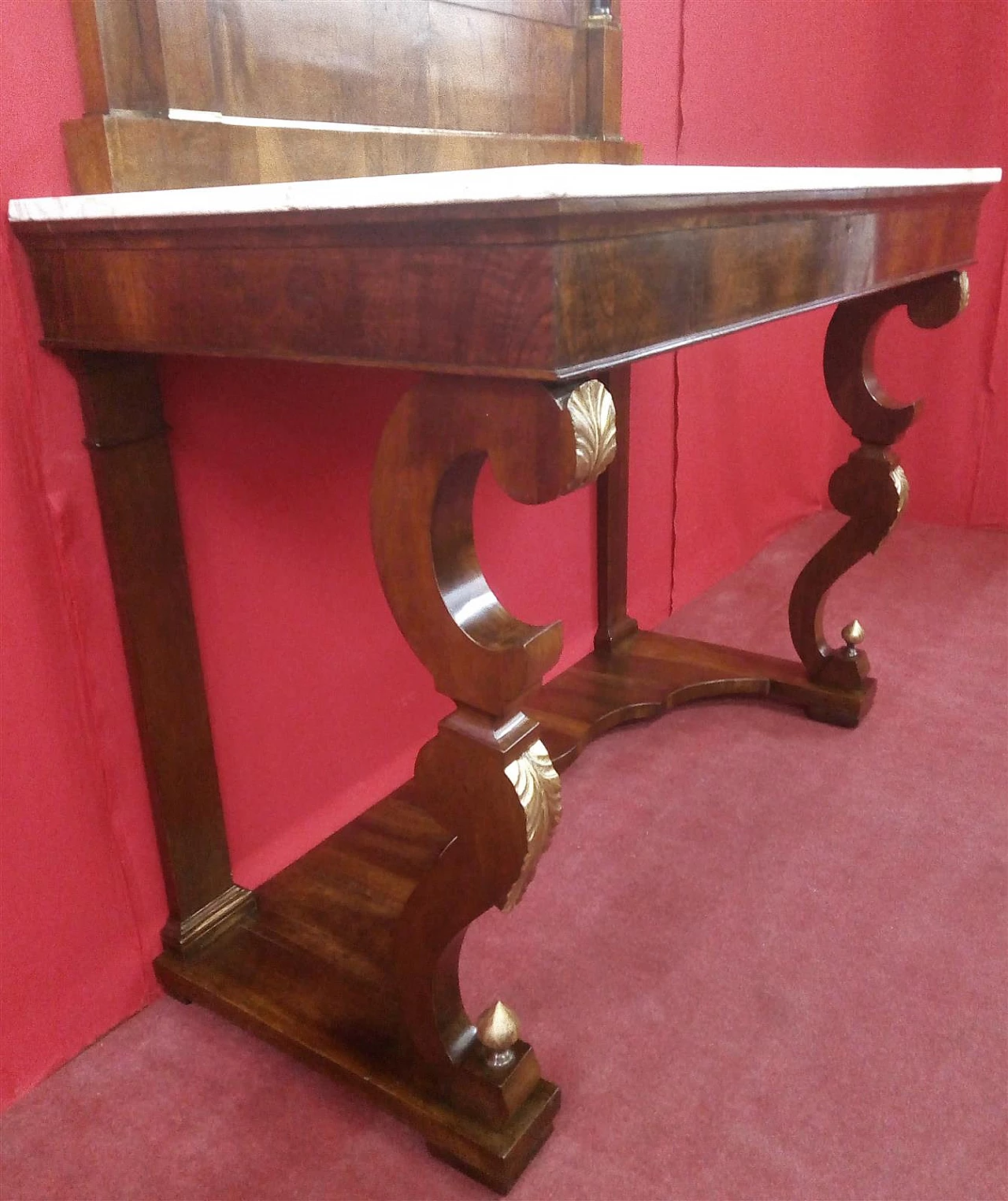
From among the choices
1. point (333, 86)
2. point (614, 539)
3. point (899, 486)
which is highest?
point (333, 86)

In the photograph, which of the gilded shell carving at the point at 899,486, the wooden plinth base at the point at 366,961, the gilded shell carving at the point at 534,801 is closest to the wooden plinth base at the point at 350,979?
the wooden plinth base at the point at 366,961

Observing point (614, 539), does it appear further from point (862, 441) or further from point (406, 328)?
point (406, 328)

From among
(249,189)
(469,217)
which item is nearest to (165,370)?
(249,189)

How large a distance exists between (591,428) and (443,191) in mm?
185

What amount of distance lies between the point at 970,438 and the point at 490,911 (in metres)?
2.13

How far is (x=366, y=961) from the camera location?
126 centimetres

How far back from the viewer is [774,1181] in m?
1.01

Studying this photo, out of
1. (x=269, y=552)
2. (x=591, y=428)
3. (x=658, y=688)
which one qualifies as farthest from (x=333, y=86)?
(x=658, y=688)

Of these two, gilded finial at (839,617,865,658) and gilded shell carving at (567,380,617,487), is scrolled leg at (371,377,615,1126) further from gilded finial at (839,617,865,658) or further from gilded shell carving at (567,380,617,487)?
gilded finial at (839,617,865,658)

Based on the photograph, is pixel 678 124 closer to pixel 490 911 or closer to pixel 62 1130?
pixel 490 911

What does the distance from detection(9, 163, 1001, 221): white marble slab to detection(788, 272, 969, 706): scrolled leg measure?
2.45 ft

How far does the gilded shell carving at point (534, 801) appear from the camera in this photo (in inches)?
33.7

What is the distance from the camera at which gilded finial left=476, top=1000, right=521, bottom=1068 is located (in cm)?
101

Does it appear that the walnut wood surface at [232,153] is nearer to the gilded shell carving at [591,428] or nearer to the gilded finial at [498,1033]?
the gilded shell carving at [591,428]
